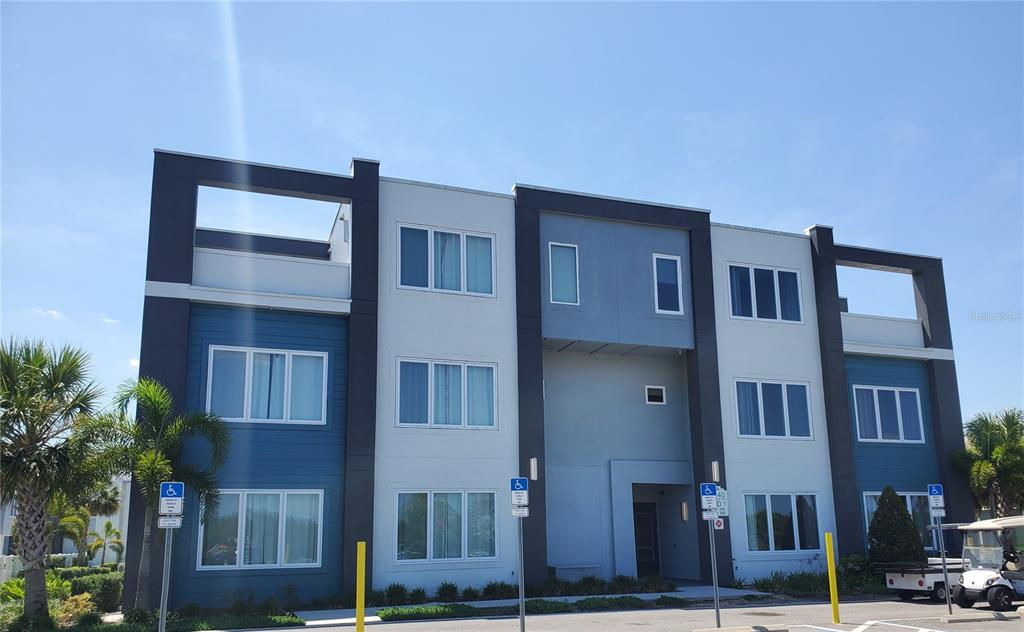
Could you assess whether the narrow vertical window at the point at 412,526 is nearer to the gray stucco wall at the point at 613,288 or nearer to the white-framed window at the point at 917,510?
the gray stucco wall at the point at 613,288

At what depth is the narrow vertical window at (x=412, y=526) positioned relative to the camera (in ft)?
71.3

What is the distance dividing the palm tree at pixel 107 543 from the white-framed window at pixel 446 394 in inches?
1273

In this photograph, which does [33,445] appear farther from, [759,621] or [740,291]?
[740,291]

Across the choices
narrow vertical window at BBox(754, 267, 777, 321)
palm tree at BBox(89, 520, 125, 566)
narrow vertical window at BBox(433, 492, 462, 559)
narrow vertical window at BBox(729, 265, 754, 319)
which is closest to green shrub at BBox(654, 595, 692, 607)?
narrow vertical window at BBox(433, 492, 462, 559)

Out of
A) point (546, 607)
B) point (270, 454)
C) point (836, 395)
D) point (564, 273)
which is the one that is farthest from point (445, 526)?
point (836, 395)

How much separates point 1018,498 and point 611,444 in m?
13.4

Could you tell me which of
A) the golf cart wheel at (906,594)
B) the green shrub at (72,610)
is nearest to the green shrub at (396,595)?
the green shrub at (72,610)

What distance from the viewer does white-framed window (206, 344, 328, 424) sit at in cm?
2095

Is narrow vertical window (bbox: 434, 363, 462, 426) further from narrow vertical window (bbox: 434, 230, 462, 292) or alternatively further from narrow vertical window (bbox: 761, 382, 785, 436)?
narrow vertical window (bbox: 761, 382, 785, 436)

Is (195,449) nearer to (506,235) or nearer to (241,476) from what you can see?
(241,476)

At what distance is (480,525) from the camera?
22656 mm

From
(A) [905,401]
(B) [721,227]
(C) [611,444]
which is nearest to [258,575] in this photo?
(C) [611,444]

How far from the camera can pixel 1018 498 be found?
28.0 meters

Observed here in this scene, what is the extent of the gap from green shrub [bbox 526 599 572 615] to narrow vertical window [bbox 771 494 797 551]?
861cm
